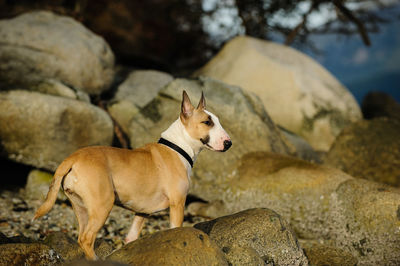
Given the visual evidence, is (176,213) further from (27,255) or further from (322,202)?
(322,202)

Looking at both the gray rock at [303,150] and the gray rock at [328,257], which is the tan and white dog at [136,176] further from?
the gray rock at [303,150]

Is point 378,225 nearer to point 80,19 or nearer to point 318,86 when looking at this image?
point 318,86

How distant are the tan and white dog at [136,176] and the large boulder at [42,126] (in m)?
3.59

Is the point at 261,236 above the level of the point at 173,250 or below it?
below

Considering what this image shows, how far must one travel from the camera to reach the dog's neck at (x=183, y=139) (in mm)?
4957

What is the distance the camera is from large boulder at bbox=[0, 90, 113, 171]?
7.73m

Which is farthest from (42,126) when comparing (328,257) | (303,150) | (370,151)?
(370,151)

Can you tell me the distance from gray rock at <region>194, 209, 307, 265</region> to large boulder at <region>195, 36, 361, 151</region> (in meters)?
8.20

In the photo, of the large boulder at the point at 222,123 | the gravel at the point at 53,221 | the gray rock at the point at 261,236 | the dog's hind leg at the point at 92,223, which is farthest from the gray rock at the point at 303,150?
the dog's hind leg at the point at 92,223

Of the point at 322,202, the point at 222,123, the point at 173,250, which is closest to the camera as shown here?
the point at 173,250

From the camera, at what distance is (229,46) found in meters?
14.6

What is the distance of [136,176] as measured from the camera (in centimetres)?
451

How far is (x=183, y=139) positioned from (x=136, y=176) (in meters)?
A: 0.80

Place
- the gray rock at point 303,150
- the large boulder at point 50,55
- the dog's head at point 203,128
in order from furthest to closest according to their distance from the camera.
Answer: the gray rock at point 303,150 < the large boulder at point 50,55 < the dog's head at point 203,128
